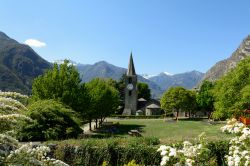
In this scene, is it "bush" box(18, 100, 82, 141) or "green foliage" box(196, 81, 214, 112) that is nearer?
"bush" box(18, 100, 82, 141)

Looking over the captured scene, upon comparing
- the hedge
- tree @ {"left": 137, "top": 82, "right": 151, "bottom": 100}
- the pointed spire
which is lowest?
the hedge

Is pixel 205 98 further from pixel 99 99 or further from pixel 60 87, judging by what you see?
pixel 60 87

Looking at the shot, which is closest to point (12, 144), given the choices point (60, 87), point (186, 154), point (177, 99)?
point (186, 154)

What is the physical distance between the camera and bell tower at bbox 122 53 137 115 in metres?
115

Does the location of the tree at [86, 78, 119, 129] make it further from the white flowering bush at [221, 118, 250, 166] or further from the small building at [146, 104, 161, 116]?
the small building at [146, 104, 161, 116]

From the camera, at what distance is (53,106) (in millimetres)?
22922

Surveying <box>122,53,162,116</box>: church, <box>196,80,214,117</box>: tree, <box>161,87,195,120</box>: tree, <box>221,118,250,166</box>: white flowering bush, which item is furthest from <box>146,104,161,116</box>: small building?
<box>221,118,250,166</box>: white flowering bush

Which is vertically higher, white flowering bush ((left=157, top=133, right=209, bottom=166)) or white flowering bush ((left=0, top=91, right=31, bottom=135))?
white flowering bush ((left=0, top=91, right=31, bottom=135))

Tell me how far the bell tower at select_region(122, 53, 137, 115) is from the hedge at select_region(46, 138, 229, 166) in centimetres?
9607

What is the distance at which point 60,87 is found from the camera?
3484 centimetres

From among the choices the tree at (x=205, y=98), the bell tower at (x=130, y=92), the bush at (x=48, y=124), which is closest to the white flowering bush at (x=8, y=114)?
the bush at (x=48, y=124)

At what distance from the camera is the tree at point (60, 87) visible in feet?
113

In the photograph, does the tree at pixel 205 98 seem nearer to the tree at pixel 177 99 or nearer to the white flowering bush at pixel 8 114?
the tree at pixel 177 99

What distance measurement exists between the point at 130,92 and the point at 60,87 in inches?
3239
